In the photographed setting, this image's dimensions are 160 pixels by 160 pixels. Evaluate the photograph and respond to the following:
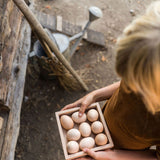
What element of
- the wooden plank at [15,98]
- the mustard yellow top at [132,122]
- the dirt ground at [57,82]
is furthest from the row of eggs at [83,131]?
the dirt ground at [57,82]

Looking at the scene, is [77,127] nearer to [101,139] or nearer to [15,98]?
[101,139]

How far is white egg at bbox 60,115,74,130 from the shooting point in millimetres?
1315

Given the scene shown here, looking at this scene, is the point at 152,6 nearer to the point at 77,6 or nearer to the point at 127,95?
the point at 127,95

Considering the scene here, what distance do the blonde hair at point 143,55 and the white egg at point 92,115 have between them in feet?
2.20

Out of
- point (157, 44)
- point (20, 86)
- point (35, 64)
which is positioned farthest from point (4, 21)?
point (157, 44)

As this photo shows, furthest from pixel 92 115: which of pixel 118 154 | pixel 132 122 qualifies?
pixel 132 122

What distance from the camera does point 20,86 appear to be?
7.32ft

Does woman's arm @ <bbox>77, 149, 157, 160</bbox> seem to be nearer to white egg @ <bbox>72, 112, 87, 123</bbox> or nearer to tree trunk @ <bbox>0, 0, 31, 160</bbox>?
white egg @ <bbox>72, 112, 87, 123</bbox>

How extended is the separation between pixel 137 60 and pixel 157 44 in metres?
0.08

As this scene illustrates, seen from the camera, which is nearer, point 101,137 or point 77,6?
point 101,137

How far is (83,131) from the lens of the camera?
1323 mm

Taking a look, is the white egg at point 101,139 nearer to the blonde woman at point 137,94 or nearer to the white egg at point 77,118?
the blonde woman at point 137,94

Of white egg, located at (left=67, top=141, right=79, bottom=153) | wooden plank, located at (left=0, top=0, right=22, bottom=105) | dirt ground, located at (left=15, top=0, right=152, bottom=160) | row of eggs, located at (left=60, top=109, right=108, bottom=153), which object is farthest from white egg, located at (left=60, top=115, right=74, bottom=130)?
dirt ground, located at (left=15, top=0, right=152, bottom=160)

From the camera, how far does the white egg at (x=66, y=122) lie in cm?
132
